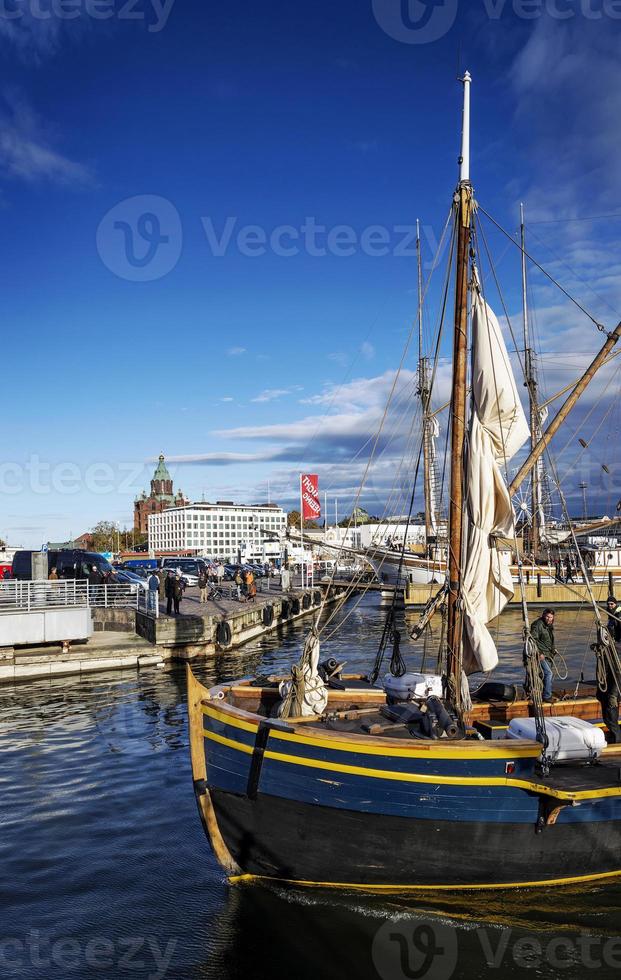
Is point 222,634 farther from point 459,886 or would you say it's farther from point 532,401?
point 532,401

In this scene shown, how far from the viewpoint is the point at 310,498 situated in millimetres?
44781

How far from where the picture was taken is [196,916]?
9789 mm

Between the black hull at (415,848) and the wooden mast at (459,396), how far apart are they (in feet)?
11.3

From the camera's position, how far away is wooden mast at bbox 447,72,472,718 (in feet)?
41.7

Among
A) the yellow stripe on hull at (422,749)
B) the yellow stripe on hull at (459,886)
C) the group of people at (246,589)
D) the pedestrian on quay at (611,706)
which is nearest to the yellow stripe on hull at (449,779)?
the yellow stripe on hull at (422,749)

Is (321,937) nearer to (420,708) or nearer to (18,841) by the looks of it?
(420,708)

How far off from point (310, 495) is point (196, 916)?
35.5 meters

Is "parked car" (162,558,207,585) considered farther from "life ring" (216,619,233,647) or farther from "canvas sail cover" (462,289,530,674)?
"canvas sail cover" (462,289,530,674)

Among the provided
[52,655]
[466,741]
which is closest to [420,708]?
[466,741]

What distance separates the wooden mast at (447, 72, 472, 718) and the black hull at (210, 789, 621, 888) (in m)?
3.45

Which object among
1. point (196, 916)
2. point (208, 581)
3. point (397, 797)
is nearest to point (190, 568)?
point (208, 581)

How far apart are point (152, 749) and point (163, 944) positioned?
26.8 ft

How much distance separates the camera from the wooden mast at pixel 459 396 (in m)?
12.7

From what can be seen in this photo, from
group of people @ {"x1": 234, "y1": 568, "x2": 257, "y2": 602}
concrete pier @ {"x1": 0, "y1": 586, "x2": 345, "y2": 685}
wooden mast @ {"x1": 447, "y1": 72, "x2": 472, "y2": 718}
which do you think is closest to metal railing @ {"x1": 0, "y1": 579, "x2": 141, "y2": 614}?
concrete pier @ {"x1": 0, "y1": 586, "x2": 345, "y2": 685}
